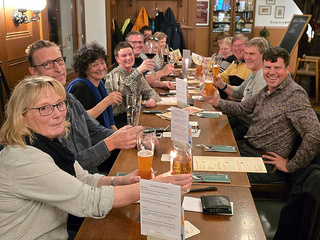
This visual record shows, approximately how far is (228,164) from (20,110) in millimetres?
1164

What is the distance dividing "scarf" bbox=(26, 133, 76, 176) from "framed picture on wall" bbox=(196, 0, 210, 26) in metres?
10.5

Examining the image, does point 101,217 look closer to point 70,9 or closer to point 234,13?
point 70,9

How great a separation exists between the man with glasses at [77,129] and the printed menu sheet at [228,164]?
0.40 m

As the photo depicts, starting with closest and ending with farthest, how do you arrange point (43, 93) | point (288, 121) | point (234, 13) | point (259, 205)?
1. point (43, 93)
2. point (259, 205)
3. point (288, 121)
4. point (234, 13)

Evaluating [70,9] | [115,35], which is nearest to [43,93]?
[70,9]

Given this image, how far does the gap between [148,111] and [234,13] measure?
347 inches

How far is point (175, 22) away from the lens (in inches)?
311

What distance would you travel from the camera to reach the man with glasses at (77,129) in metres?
2.06

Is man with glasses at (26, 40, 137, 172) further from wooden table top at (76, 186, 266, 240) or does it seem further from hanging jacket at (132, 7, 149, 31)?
hanging jacket at (132, 7, 149, 31)

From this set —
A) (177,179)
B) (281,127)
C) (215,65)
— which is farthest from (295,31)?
(177,179)

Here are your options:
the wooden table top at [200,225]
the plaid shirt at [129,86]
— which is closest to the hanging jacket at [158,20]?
the plaid shirt at [129,86]

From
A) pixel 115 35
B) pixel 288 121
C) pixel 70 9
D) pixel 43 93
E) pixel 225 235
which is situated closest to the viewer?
pixel 225 235

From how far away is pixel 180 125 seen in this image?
6.70ft

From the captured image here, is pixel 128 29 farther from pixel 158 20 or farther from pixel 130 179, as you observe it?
pixel 130 179
